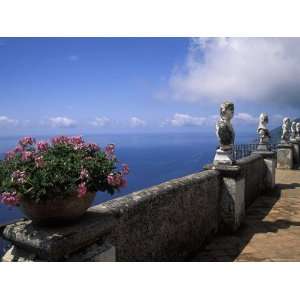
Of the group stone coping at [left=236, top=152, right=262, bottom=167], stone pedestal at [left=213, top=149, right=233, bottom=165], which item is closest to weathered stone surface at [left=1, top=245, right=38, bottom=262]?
stone pedestal at [left=213, top=149, right=233, bottom=165]

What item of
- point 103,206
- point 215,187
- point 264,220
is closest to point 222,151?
point 215,187

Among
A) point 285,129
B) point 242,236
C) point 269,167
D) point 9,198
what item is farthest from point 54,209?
point 285,129

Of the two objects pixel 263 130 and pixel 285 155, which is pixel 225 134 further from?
pixel 285 155

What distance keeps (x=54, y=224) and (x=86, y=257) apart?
329 millimetres

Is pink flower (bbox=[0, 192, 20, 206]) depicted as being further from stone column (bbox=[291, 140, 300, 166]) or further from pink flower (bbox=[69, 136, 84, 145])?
stone column (bbox=[291, 140, 300, 166])

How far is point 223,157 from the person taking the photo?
6.55 metres

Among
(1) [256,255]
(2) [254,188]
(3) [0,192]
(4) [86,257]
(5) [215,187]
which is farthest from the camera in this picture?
(2) [254,188]

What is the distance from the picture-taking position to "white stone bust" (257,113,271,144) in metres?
10.9

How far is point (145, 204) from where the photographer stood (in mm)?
3949

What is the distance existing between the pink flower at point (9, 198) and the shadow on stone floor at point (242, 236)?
137 inches

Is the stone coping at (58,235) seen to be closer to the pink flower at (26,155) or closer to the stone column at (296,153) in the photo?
the pink flower at (26,155)

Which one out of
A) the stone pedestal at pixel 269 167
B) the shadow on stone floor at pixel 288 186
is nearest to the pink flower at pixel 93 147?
the stone pedestal at pixel 269 167
